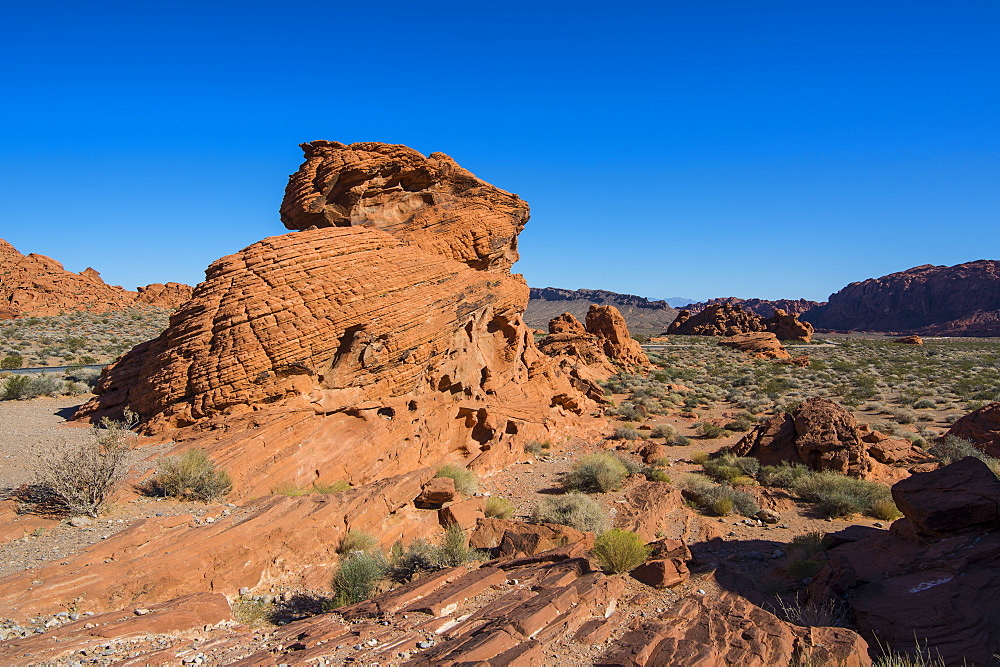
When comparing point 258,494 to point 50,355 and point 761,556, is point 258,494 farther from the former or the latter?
point 50,355

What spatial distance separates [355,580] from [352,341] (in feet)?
20.8

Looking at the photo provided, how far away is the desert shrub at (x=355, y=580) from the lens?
6.79 m

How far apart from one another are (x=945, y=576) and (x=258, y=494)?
10.3 metres

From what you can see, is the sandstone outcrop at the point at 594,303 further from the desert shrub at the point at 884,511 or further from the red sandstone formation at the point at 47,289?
the desert shrub at the point at 884,511

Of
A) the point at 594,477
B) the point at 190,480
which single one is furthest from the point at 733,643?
the point at 190,480

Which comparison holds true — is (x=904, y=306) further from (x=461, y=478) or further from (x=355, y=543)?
(x=355, y=543)

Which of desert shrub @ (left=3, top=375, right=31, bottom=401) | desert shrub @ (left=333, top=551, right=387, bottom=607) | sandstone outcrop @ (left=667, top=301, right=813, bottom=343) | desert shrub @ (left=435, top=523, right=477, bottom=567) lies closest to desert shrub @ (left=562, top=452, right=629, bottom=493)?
desert shrub @ (left=435, top=523, right=477, bottom=567)

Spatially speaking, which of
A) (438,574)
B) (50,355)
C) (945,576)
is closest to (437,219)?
(438,574)

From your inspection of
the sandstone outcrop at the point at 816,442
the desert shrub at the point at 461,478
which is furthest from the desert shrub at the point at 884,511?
the desert shrub at the point at 461,478

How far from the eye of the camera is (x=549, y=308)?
156 metres

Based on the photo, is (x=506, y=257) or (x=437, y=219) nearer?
(x=437, y=219)

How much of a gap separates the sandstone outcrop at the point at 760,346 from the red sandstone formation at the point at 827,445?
3416 centimetres

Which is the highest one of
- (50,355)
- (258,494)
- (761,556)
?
(50,355)

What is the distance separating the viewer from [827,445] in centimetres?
1331
